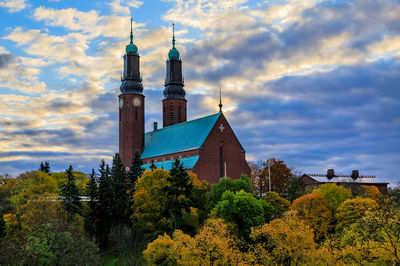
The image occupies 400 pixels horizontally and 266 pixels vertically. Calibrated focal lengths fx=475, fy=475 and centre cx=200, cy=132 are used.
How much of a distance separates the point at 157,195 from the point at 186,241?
17661 millimetres

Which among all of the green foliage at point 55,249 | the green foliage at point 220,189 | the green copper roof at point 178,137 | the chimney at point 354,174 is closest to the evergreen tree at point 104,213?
the green foliage at point 220,189

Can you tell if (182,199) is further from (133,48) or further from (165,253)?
(133,48)

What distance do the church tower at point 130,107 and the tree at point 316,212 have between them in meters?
49.1

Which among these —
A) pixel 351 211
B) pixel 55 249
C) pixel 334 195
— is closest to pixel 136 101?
pixel 334 195

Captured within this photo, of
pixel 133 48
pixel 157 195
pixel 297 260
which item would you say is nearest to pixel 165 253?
pixel 297 260

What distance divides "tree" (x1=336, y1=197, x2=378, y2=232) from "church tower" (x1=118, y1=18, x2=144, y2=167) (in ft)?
175

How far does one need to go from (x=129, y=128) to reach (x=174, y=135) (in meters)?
11.6

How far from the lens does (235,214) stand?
53094 millimetres

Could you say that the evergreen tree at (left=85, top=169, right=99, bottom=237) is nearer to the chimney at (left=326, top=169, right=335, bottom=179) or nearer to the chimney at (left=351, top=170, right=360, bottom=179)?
the chimney at (left=326, top=169, right=335, bottom=179)

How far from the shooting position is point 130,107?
328ft

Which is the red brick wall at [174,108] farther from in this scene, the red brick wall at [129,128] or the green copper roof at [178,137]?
the red brick wall at [129,128]

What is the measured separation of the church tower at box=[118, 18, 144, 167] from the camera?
99.4 m

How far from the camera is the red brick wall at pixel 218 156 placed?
82.3 meters

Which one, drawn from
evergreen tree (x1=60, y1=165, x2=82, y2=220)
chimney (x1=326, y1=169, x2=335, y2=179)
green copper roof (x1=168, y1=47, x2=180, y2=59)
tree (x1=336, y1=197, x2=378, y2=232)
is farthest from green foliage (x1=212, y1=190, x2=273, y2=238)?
green copper roof (x1=168, y1=47, x2=180, y2=59)
